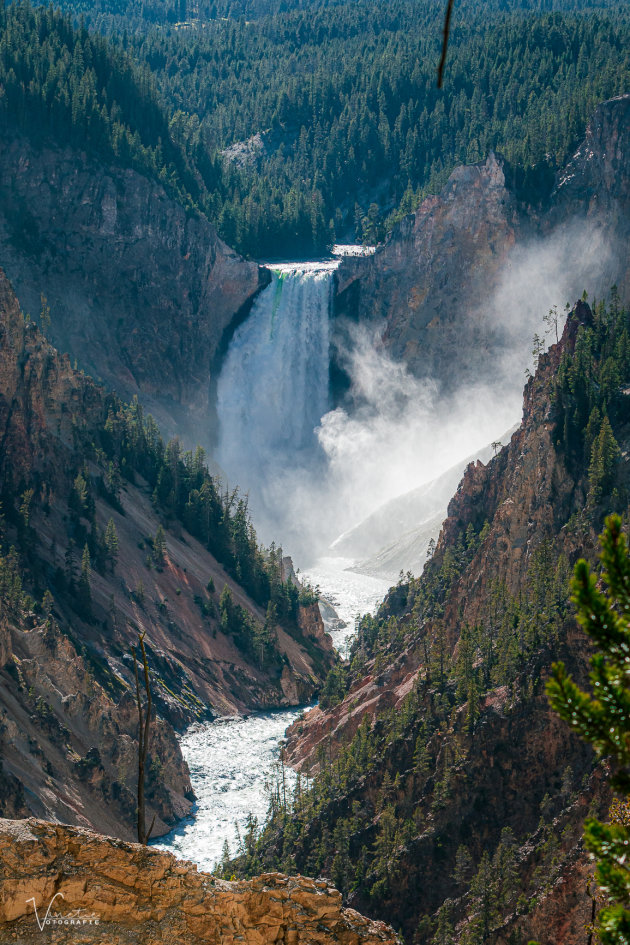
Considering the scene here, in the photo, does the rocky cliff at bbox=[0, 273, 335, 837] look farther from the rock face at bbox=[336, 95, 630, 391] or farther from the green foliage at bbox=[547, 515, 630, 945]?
the rock face at bbox=[336, 95, 630, 391]

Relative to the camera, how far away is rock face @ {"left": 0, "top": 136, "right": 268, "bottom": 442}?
168000 millimetres

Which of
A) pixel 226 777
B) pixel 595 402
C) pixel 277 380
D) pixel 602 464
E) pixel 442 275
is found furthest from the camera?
pixel 277 380

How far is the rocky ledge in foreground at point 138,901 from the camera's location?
20.8 m

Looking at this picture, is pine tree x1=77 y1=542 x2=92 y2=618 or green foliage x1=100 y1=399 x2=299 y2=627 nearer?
pine tree x1=77 y1=542 x2=92 y2=618

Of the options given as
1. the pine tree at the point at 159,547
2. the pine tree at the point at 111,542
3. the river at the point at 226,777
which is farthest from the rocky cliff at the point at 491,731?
the pine tree at the point at 159,547

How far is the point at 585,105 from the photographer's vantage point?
576ft

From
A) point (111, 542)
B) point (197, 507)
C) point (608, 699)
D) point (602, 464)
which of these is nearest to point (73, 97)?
point (197, 507)

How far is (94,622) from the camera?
315ft

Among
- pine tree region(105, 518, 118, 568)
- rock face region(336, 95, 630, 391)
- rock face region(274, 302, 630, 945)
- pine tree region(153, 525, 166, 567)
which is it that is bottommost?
rock face region(274, 302, 630, 945)

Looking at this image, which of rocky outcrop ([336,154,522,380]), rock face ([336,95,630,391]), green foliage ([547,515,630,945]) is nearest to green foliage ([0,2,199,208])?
rocky outcrop ([336,154,522,380])

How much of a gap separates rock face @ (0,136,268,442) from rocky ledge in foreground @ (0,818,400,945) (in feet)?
477

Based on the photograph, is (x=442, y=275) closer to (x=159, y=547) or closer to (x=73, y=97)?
(x=73, y=97)

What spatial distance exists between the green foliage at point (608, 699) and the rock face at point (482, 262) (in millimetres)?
152491

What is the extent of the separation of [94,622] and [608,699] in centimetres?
8362
